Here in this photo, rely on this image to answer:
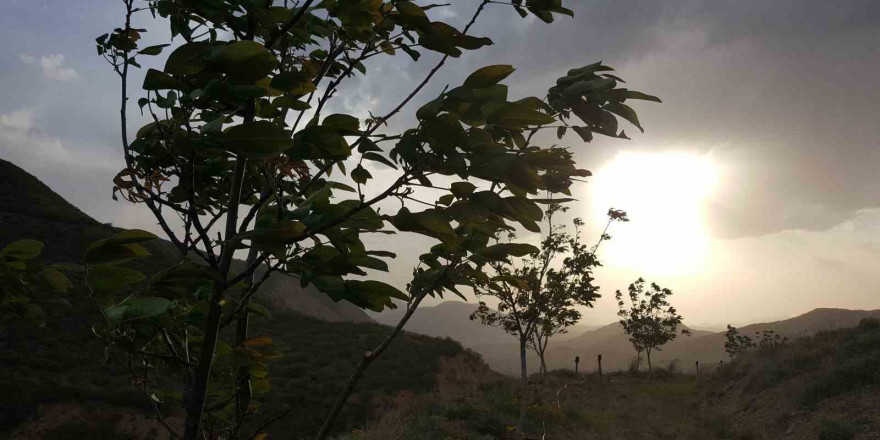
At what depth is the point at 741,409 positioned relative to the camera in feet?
48.3

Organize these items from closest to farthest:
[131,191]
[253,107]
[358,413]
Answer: [253,107], [131,191], [358,413]

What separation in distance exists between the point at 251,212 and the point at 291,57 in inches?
28.4

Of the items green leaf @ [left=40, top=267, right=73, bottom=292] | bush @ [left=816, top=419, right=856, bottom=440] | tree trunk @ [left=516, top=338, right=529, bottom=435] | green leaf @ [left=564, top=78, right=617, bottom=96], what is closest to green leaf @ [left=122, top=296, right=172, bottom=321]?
Answer: green leaf @ [left=40, top=267, right=73, bottom=292]

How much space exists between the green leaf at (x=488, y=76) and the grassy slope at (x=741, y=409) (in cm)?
755

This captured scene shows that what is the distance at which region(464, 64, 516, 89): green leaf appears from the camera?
922 millimetres

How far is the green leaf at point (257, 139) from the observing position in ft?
2.95

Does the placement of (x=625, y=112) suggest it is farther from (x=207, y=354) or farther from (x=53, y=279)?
(x=53, y=279)

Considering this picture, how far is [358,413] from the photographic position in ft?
67.7

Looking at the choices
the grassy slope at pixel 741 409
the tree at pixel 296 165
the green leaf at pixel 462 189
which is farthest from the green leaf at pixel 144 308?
the grassy slope at pixel 741 409

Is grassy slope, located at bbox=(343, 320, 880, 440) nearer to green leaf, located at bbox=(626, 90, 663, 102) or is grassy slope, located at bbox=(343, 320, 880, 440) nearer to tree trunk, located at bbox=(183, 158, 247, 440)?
tree trunk, located at bbox=(183, 158, 247, 440)

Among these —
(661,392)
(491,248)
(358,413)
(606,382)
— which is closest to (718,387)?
(661,392)

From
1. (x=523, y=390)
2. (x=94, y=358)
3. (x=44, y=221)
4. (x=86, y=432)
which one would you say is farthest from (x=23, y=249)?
(x=44, y=221)

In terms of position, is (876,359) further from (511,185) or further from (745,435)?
(511,185)

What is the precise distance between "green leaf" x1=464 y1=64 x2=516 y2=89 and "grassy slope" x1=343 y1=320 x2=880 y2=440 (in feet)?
24.8
